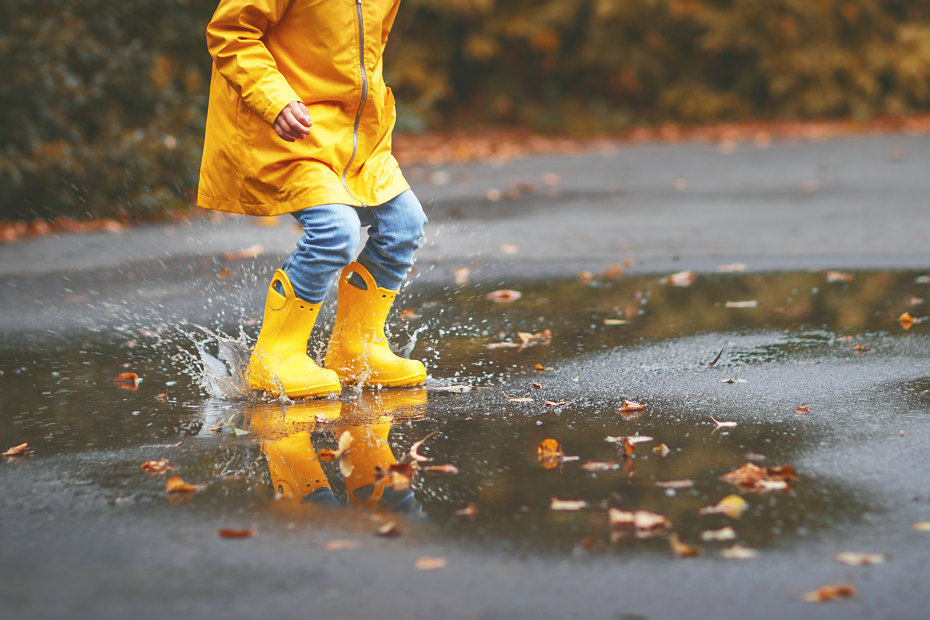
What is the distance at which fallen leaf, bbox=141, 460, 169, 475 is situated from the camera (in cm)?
349

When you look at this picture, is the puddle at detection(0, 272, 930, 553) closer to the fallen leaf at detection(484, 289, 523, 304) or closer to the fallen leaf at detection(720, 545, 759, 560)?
the fallen leaf at detection(720, 545, 759, 560)

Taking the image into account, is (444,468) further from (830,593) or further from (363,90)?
(363,90)

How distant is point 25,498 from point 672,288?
13.4ft

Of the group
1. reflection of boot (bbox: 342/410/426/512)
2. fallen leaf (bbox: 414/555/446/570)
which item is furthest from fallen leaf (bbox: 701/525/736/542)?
reflection of boot (bbox: 342/410/426/512)

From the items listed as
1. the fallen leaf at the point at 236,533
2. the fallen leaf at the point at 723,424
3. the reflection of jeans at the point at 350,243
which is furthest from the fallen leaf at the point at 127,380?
the fallen leaf at the point at 723,424

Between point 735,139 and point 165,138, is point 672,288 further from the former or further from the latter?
point 735,139

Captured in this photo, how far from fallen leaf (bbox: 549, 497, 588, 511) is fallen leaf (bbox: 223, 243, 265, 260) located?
5078 millimetres

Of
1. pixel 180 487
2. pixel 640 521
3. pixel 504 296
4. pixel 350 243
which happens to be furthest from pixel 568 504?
pixel 504 296

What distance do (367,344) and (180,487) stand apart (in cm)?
130

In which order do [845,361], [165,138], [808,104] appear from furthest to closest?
[808,104] < [165,138] < [845,361]

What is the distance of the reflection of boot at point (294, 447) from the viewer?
3307 millimetres

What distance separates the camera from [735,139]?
15.4 m

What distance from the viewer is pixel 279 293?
13.8 feet

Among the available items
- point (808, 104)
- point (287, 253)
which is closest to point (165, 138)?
point (287, 253)
